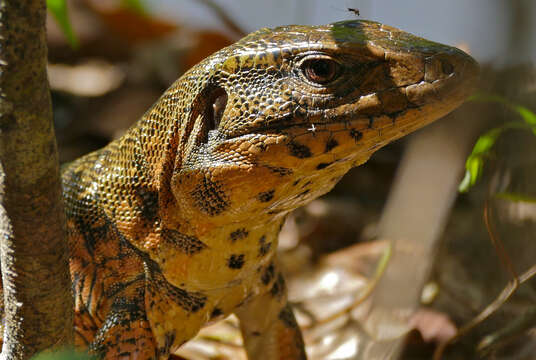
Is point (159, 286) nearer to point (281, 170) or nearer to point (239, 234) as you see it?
point (239, 234)

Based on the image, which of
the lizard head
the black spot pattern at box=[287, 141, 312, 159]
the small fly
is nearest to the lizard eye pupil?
the lizard head

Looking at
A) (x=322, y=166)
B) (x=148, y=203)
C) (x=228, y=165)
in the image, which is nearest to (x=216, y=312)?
(x=148, y=203)

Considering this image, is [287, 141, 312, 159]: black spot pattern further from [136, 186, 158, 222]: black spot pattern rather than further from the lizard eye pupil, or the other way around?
[136, 186, 158, 222]: black spot pattern

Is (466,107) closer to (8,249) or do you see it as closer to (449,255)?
(8,249)

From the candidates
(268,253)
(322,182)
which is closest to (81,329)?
(268,253)

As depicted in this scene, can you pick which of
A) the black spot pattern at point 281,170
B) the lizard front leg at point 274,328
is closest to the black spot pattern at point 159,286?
the lizard front leg at point 274,328
